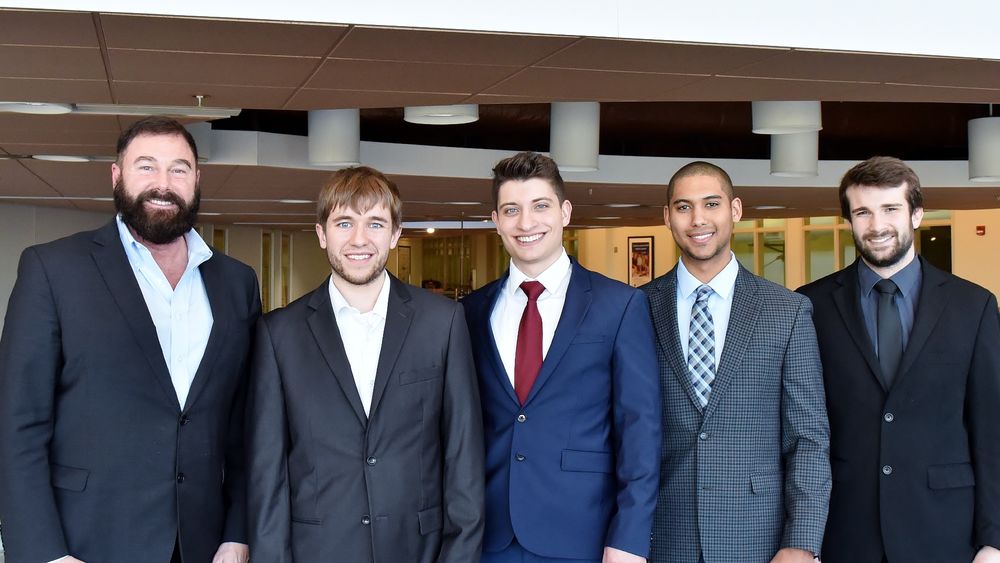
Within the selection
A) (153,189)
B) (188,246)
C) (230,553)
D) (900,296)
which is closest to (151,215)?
(153,189)

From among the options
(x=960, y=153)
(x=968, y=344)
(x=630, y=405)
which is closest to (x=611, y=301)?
(x=630, y=405)

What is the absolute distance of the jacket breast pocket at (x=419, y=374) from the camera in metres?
2.84

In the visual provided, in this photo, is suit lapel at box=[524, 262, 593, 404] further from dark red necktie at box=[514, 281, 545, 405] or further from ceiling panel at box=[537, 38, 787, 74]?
ceiling panel at box=[537, 38, 787, 74]

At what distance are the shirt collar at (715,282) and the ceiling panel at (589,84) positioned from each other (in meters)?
2.36

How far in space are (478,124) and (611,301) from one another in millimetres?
8564

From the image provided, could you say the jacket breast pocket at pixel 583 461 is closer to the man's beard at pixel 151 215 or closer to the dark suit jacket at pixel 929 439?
the dark suit jacket at pixel 929 439

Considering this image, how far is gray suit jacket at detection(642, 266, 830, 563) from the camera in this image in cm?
307

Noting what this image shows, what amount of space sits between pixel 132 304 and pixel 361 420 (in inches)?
29.3

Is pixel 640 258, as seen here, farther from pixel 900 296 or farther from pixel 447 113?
pixel 900 296

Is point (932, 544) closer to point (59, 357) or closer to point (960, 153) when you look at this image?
point (59, 357)

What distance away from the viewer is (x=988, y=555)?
3.16 metres

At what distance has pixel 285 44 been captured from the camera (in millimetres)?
4672

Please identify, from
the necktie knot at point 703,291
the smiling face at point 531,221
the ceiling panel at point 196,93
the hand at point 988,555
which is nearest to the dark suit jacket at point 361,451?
the smiling face at point 531,221

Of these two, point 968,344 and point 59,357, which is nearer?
point 59,357
